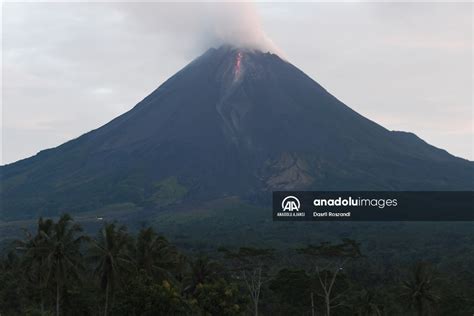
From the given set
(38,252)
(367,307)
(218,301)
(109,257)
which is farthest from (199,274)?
(367,307)

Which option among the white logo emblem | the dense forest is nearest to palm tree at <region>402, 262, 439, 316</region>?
the dense forest

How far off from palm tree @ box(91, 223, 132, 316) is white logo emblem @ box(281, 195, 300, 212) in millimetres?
47364

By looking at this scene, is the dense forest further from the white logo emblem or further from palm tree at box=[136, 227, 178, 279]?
the white logo emblem

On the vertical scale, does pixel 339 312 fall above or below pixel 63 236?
below

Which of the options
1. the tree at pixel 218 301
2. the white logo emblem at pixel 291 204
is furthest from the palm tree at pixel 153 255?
the white logo emblem at pixel 291 204

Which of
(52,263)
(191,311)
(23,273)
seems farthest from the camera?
(23,273)

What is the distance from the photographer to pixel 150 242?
82.1 metres

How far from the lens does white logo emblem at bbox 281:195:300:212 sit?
403 feet

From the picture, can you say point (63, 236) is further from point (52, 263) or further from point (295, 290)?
point (295, 290)

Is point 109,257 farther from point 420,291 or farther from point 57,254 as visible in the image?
point 420,291

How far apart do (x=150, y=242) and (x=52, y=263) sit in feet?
39.1

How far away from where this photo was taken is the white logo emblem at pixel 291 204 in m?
123

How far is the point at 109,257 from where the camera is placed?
251 feet

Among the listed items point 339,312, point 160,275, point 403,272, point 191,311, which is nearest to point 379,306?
point 339,312
